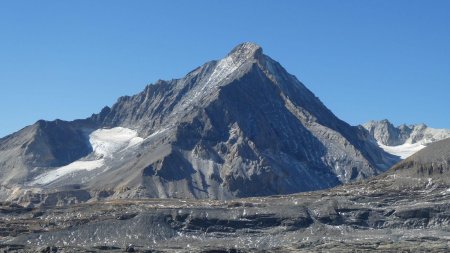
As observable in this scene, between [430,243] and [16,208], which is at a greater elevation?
[16,208]

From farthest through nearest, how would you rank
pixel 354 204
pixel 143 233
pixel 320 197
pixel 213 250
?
pixel 320 197 → pixel 354 204 → pixel 143 233 → pixel 213 250

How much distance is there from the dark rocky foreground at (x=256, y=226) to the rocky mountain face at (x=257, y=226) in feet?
0.60

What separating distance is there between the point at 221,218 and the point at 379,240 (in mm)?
30472

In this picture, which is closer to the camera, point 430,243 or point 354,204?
point 430,243

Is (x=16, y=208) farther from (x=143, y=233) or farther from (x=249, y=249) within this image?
(x=249, y=249)

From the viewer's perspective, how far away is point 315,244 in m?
169

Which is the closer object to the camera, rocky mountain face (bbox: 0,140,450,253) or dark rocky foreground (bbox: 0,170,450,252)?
dark rocky foreground (bbox: 0,170,450,252)

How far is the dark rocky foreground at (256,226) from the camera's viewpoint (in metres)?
166

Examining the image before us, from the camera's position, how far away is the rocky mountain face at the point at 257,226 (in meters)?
166

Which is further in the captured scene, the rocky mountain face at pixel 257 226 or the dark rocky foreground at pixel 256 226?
the rocky mountain face at pixel 257 226

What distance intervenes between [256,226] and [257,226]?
191mm

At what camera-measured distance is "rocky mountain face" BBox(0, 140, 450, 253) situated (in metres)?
166

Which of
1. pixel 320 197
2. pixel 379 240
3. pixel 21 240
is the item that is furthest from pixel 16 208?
pixel 379 240

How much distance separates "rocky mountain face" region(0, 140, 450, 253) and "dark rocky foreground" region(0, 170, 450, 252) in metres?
0.18
